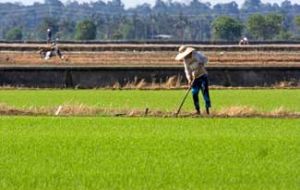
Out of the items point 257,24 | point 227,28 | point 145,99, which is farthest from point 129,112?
point 257,24

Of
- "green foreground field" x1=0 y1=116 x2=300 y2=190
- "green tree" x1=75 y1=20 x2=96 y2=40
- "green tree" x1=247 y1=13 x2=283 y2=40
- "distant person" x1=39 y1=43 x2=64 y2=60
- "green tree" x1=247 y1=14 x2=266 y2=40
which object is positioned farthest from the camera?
"green tree" x1=247 y1=14 x2=266 y2=40

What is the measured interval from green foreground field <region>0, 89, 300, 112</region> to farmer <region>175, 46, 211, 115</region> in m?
1.13

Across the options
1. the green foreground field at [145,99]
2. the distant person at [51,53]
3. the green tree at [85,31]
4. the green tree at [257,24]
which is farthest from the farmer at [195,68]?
the green tree at [257,24]

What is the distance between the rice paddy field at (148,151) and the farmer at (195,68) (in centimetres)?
71

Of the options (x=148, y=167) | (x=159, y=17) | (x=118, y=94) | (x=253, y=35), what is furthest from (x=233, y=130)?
(x=159, y=17)

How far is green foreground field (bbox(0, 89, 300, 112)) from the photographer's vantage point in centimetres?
2231

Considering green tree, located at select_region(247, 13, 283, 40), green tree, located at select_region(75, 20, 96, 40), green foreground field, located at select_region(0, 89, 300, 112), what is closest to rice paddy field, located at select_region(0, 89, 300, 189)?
green foreground field, located at select_region(0, 89, 300, 112)

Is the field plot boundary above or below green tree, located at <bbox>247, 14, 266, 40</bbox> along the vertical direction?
above

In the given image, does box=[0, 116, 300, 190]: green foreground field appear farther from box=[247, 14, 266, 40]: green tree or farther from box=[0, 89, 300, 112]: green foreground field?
box=[247, 14, 266, 40]: green tree

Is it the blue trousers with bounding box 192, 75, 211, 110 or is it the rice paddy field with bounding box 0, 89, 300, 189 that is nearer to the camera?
the rice paddy field with bounding box 0, 89, 300, 189

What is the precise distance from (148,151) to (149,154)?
0.31 meters

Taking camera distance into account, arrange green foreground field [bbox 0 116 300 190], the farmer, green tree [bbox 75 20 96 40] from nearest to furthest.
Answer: green foreground field [bbox 0 116 300 190] → the farmer → green tree [bbox 75 20 96 40]

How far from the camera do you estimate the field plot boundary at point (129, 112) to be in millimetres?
19578

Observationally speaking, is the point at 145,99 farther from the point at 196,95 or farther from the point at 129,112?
the point at 196,95
